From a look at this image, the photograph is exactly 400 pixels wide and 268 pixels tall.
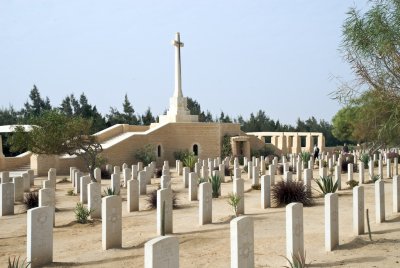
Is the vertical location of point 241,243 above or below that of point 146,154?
below

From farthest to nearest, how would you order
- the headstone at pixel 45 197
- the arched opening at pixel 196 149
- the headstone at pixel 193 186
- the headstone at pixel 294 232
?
the arched opening at pixel 196 149
the headstone at pixel 193 186
the headstone at pixel 45 197
the headstone at pixel 294 232

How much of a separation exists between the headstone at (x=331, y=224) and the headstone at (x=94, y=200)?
5.80m

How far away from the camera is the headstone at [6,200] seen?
12.1 meters

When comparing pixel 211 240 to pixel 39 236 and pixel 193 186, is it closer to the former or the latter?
pixel 39 236

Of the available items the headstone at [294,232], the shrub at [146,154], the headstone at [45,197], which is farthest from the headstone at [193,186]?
the shrub at [146,154]

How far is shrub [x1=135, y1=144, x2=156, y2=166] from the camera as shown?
3061cm

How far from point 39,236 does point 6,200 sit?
620cm

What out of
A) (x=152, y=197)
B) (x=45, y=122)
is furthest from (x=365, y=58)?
(x=45, y=122)

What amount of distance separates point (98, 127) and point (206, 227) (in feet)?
121

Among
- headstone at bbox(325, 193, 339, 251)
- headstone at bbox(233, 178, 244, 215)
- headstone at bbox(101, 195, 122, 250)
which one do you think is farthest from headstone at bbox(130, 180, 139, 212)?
headstone at bbox(325, 193, 339, 251)

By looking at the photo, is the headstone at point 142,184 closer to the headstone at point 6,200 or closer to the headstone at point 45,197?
the headstone at point 6,200

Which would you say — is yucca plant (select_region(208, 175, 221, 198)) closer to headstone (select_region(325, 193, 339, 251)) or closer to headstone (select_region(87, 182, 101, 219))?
headstone (select_region(87, 182, 101, 219))

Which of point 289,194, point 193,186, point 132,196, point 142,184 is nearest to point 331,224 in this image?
point 289,194

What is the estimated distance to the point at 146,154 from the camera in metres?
30.8
